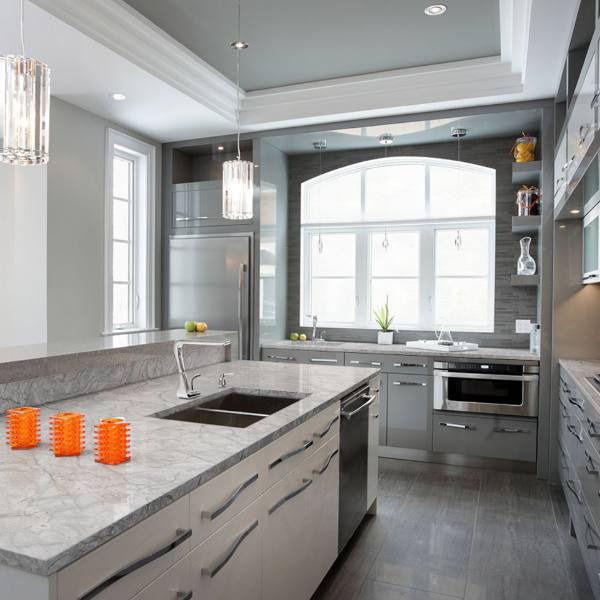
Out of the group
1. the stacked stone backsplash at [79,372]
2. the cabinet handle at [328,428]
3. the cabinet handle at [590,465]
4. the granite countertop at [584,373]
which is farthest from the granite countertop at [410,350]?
the cabinet handle at [328,428]

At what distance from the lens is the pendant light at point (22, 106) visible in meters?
1.79

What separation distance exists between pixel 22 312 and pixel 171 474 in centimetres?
332

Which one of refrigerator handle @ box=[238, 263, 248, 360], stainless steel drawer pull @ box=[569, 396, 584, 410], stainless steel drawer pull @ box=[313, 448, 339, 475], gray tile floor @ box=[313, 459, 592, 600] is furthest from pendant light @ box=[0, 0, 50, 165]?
refrigerator handle @ box=[238, 263, 248, 360]

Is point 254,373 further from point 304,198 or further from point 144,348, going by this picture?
point 304,198

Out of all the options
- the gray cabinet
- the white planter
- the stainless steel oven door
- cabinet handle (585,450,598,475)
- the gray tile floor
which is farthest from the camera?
the white planter

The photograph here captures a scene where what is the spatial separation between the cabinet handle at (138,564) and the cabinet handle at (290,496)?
56 centimetres

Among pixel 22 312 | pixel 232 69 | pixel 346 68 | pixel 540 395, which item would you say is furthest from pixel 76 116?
pixel 540 395

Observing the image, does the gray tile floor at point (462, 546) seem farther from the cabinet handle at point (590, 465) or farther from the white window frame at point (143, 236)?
the white window frame at point (143, 236)

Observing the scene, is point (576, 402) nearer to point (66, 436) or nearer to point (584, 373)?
point (584, 373)

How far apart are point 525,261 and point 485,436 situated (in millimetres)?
1439

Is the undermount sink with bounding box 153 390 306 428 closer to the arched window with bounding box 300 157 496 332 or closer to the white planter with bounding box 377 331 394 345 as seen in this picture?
the white planter with bounding box 377 331 394 345

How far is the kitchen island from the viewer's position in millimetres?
1000

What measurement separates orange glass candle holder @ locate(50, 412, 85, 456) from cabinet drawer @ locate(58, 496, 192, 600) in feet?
1.28

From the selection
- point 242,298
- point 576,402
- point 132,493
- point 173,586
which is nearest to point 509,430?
point 576,402
